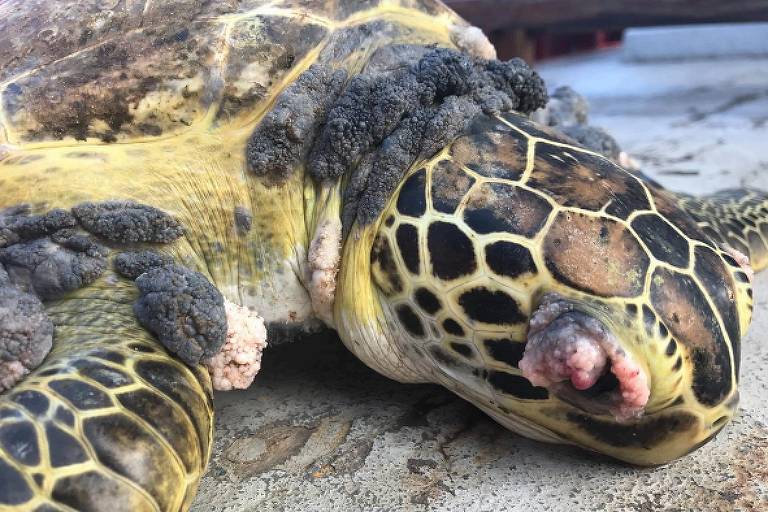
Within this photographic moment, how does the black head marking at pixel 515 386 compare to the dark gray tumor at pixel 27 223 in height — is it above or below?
below

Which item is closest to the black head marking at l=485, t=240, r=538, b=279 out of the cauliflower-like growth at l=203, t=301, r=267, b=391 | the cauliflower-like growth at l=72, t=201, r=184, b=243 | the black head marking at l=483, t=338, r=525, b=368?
the black head marking at l=483, t=338, r=525, b=368

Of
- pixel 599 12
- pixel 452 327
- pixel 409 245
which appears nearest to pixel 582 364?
pixel 452 327

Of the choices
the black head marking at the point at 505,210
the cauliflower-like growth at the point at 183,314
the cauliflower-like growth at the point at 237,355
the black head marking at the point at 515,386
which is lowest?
the black head marking at the point at 515,386

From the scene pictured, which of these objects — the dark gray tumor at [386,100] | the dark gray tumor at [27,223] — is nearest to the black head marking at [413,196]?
the dark gray tumor at [386,100]

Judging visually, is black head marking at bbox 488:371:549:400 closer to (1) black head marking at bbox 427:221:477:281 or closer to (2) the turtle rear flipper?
(1) black head marking at bbox 427:221:477:281

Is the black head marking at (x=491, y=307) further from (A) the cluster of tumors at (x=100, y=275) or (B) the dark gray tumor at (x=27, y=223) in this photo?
(B) the dark gray tumor at (x=27, y=223)

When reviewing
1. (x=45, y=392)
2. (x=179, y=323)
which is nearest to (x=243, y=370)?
(x=179, y=323)
